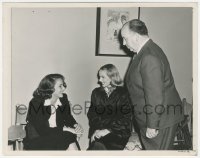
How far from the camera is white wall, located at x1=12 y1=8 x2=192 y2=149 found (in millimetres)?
1566

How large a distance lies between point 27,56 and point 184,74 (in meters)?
0.73

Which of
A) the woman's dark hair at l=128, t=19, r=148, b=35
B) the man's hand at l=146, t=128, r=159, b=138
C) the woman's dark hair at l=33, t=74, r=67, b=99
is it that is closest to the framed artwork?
the woman's dark hair at l=128, t=19, r=148, b=35

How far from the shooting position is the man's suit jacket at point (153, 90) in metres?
1.53

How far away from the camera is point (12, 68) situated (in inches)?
61.7

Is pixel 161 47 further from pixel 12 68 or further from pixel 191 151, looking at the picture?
pixel 12 68

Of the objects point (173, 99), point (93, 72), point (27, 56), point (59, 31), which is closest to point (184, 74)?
point (173, 99)

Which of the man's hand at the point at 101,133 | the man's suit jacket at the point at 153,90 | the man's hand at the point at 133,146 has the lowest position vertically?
the man's hand at the point at 133,146

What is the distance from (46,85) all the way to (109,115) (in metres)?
0.32

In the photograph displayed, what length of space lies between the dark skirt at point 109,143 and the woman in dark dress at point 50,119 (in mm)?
84

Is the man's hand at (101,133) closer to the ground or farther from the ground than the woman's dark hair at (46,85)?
closer to the ground

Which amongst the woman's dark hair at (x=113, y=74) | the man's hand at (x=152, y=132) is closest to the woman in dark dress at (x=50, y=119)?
the woman's dark hair at (x=113, y=74)

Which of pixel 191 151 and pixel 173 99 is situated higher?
pixel 173 99

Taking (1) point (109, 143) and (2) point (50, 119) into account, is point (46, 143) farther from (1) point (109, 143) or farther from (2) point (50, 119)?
(1) point (109, 143)

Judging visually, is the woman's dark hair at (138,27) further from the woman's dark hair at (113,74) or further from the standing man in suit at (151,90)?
the woman's dark hair at (113,74)
